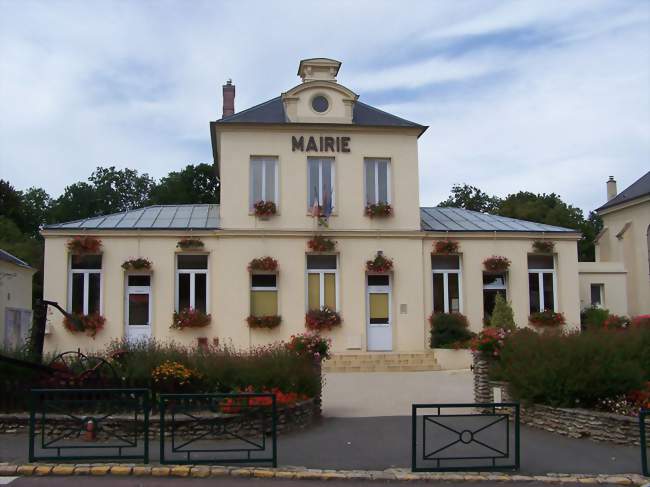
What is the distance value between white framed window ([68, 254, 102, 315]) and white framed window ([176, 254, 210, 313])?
96.4 inches

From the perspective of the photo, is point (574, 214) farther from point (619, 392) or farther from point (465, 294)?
point (619, 392)

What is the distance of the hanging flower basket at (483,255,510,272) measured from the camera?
2364 cm

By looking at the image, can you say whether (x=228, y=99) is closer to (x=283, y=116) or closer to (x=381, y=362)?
(x=283, y=116)

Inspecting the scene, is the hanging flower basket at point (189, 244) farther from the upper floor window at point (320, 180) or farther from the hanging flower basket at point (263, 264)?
the upper floor window at point (320, 180)

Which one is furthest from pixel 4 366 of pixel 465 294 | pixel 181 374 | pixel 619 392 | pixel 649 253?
pixel 649 253

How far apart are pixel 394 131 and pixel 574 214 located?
31.6 metres

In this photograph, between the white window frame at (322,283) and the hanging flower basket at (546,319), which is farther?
the hanging flower basket at (546,319)

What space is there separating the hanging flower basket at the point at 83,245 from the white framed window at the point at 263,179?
512cm

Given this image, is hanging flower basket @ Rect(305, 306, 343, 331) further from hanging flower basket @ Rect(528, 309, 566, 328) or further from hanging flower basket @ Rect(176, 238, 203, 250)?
hanging flower basket @ Rect(528, 309, 566, 328)

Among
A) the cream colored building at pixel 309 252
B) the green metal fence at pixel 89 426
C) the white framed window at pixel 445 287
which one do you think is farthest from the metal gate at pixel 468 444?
the white framed window at pixel 445 287

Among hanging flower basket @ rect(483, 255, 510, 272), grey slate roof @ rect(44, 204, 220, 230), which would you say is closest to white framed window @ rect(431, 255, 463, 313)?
hanging flower basket @ rect(483, 255, 510, 272)

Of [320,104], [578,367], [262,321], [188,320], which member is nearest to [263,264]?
[262,321]

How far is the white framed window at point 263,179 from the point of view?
23484mm

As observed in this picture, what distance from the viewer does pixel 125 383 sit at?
11.8 m
